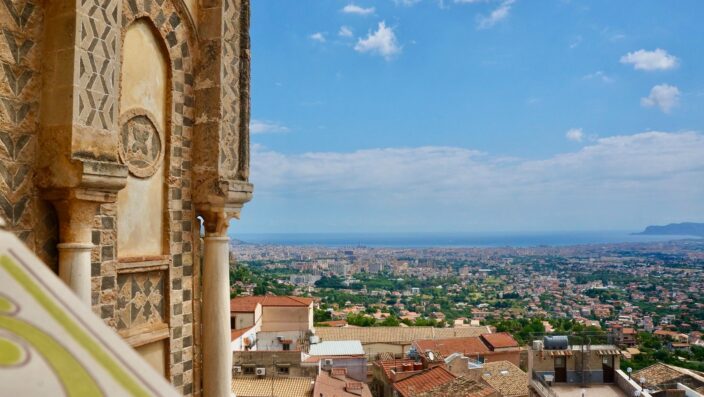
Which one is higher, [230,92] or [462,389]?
[230,92]

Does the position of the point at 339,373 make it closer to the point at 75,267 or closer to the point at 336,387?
the point at 336,387

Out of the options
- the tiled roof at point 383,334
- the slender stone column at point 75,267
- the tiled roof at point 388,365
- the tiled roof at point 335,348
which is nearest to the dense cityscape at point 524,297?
the tiled roof at point 383,334

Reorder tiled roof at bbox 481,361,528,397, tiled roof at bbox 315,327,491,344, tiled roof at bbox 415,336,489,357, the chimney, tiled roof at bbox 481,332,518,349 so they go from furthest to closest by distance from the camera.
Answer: tiled roof at bbox 315,327,491,344 → tiled roof at bbox 481,332,518,349 → tiled roof at bbox 415,336,489,357 → tiled roof at bbox 481,361,528,397 → the chimney

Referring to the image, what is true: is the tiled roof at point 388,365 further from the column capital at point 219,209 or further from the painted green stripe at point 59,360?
the painted green stripe at point 59,360

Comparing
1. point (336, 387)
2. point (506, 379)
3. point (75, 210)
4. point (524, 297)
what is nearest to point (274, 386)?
point (336, 387)

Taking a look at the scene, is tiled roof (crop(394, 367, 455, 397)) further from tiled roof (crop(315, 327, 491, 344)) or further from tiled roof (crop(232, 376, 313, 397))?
tiled roof (crop(315, 327, 491, 344))

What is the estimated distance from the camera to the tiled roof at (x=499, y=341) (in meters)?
34.4

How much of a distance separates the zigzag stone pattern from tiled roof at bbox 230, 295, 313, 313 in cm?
2932

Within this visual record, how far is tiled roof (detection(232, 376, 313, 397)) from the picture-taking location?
1936 cm

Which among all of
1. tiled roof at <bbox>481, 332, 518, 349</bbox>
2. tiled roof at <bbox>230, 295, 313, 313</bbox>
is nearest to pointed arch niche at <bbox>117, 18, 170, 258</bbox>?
tiled roof at <bbox>230, 295, 313, 313</bbox>

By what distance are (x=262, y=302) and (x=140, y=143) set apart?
102 feet

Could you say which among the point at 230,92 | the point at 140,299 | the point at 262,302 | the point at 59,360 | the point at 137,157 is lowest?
the point at 262,302

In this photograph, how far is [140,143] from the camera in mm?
4188

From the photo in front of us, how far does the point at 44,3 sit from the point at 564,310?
71.3m
